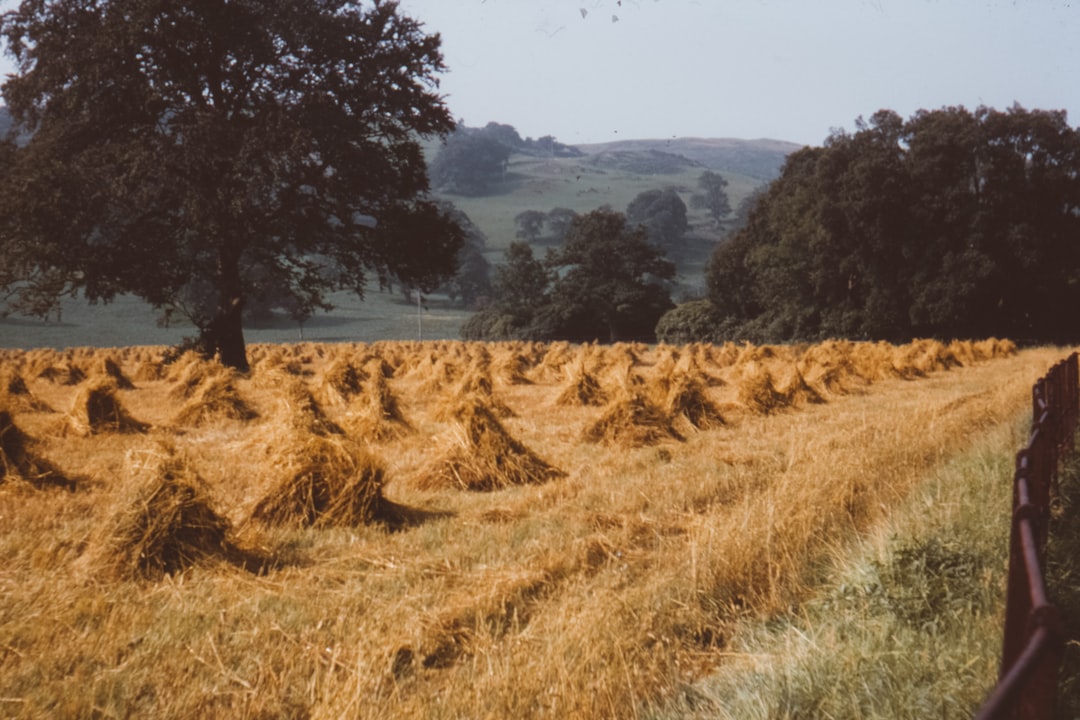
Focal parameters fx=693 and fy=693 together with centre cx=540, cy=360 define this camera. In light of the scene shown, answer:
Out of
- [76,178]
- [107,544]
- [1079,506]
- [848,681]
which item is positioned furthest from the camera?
[76,178]

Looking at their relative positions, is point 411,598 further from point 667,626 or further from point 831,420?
point 831,420

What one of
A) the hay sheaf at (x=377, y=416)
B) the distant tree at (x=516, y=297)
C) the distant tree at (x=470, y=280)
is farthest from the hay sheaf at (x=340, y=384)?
the distant tree at (x=470, y=280)

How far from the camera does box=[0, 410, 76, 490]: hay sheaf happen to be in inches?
233

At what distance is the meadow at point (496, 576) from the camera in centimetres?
283

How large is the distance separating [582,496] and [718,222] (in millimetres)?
139726

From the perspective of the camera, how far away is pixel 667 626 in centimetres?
354

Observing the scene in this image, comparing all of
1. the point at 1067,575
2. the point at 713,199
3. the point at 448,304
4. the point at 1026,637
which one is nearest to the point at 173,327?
the point at 448,304

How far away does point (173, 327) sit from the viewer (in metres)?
66.8

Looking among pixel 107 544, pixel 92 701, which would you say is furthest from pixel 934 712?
pixel 107 544

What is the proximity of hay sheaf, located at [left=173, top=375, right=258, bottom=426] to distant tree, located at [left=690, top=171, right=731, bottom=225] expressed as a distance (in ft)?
445

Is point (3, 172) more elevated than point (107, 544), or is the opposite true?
point (3, 172)

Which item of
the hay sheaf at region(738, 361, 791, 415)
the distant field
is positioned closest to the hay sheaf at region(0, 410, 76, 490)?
the hay sheaf at region(738, 361, 791, 415)

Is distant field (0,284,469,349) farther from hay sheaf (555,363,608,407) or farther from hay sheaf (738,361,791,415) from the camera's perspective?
hay sheaf (738,361,791,415)

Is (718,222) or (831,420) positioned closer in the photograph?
(831,420)
